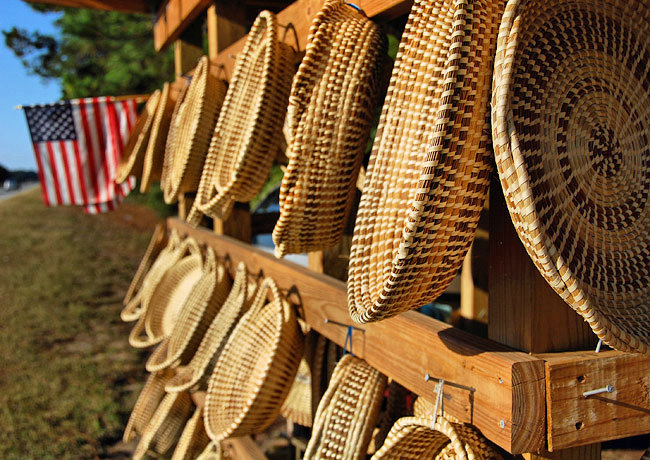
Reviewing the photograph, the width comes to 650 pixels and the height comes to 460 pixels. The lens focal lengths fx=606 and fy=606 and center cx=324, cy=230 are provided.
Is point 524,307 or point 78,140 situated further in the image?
point 78,140

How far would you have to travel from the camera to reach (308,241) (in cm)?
121

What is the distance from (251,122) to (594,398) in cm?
89

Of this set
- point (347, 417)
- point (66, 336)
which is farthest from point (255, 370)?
point (66, 336)

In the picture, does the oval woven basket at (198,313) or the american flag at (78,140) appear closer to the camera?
the oval woven basket at (198,313)

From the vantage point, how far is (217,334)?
1.96 m

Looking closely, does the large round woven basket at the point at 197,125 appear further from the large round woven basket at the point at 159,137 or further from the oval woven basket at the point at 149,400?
the oval woven basket at the point at 149,400

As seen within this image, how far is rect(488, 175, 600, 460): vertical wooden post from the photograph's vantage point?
88 centimetres

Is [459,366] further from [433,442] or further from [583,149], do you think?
[583,149]

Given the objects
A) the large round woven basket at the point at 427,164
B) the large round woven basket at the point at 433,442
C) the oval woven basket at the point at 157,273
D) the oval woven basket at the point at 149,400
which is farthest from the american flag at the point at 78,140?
the large round woven basket at the point at 433,442

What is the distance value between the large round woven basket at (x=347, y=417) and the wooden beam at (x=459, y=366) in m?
0.06

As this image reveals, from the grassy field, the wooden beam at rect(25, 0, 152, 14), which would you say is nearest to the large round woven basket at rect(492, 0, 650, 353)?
the wooden beam at rect(25, 0, 152, 14)

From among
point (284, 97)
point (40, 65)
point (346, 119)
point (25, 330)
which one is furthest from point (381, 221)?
point (40, 65)

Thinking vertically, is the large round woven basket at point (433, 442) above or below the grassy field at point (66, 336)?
above

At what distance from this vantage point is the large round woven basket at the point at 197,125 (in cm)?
181
